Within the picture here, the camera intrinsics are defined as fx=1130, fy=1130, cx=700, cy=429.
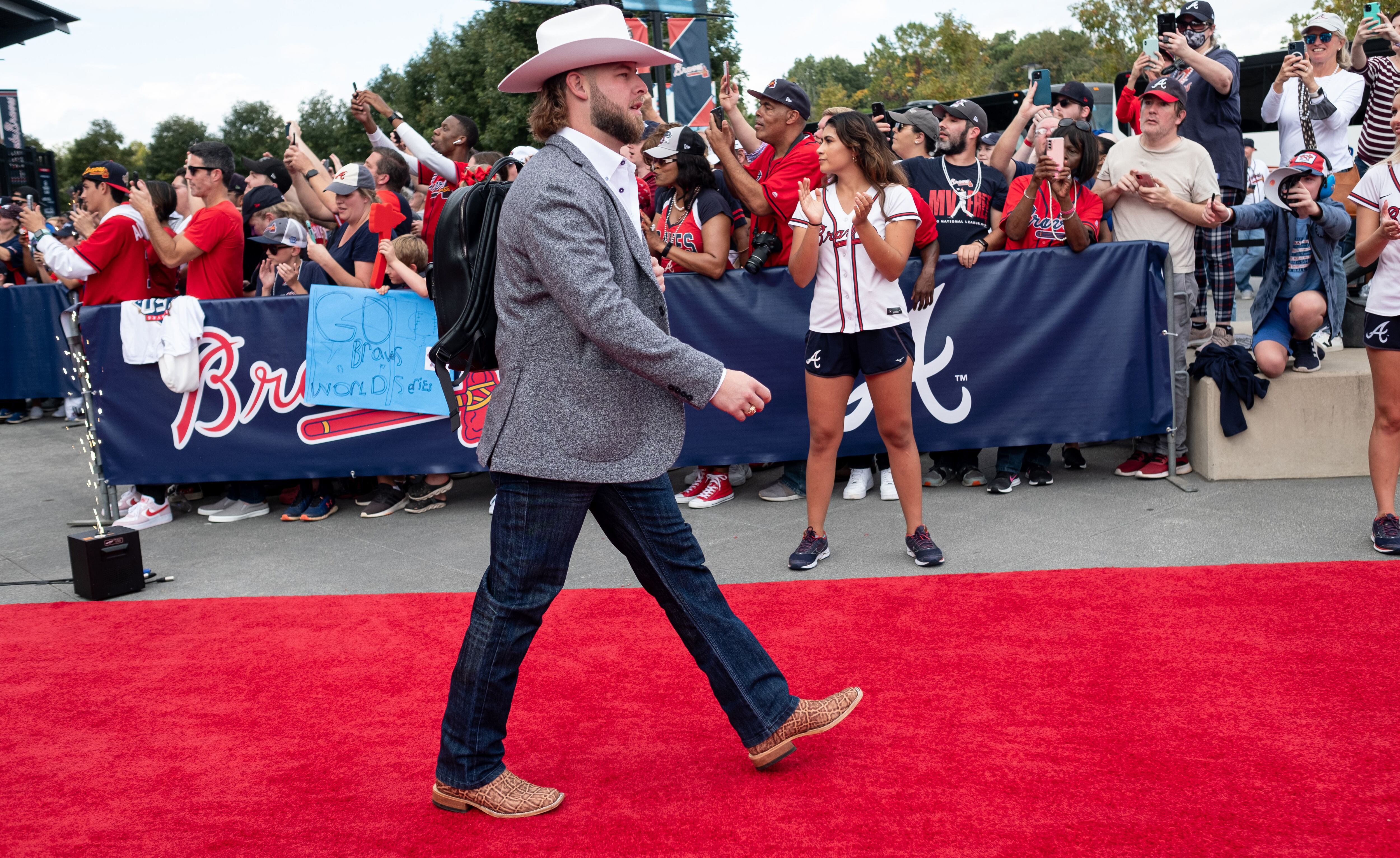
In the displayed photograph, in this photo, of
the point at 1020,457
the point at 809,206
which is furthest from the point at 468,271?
the point at 1020,457

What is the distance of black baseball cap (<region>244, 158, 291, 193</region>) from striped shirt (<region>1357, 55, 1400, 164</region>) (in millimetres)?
7871

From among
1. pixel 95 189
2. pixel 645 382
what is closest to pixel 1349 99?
pixel 645 382

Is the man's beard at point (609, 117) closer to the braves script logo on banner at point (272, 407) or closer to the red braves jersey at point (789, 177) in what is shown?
the red braves jersey at point (789, 177)

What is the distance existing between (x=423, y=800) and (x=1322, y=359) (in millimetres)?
5868

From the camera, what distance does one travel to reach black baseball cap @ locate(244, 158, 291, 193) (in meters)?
9.01

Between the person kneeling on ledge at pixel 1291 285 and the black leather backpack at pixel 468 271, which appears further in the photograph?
the person kneeling on ledge at pixel 1291 285

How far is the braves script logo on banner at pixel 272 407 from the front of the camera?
6.79 m

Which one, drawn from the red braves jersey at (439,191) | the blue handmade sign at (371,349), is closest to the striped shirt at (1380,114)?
the red braves jersey at (439,191)

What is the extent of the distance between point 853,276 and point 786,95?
1733 millimetres

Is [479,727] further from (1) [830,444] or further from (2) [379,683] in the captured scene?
(1) [830,444]

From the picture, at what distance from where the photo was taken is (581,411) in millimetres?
2896

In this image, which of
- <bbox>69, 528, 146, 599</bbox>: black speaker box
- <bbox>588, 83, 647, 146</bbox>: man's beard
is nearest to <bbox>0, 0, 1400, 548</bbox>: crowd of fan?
<bbox>69, 528, 146, 599</bbox>: black speaker box

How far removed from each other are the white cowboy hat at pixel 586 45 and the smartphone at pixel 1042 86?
19.8 ft

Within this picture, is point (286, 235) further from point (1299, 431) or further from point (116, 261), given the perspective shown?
point (1299, 431)
